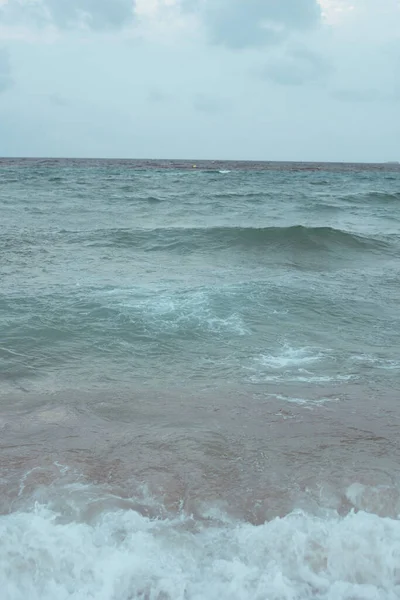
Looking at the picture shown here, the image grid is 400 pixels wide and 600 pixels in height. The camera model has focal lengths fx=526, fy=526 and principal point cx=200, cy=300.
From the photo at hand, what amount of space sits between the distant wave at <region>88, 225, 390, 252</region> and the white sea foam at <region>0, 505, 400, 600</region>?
13.1m

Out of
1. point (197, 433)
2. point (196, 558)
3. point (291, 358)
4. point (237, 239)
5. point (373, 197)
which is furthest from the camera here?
point (373, 197)

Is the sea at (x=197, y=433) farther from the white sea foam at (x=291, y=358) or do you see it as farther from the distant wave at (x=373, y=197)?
the distant wave at (x=373, y=197)

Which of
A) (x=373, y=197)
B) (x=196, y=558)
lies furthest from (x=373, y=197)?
(x=196, y=558)

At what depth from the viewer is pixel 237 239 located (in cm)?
1881

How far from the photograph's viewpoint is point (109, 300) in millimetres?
10883

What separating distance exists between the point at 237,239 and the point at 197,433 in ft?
43.9

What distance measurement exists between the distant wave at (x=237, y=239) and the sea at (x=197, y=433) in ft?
11.4

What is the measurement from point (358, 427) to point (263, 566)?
99.9 inches

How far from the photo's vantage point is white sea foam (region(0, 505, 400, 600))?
3902mm

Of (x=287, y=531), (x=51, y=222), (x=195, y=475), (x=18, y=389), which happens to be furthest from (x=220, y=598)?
(x=51, y=222)

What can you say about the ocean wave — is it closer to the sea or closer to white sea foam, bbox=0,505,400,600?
the sea

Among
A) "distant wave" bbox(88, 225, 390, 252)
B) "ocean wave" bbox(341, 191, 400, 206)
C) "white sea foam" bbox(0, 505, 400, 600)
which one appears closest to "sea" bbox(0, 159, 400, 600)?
"white sea foam" bbox(0, 505, 400, 600)

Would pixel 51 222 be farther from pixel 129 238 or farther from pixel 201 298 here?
pixel 201 298

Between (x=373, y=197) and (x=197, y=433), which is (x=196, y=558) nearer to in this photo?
(x=197, y=433)
